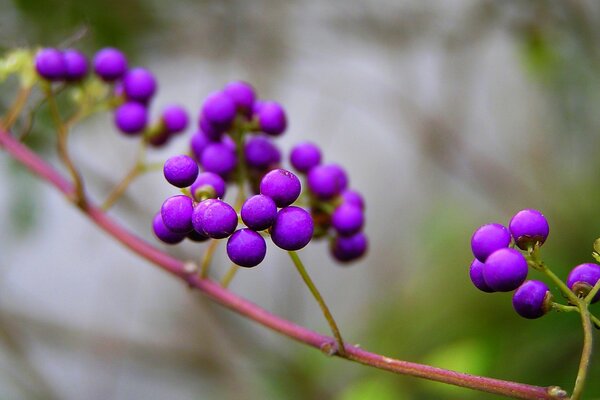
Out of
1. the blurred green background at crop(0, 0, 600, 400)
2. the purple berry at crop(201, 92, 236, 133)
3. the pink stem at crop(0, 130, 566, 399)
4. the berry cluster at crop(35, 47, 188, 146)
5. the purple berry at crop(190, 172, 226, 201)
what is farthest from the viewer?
the blurred green background at crop(0, 0, 600, 400)

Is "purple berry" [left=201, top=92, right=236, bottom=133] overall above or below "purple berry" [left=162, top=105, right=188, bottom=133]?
above

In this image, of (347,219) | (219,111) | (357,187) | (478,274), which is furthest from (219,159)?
(357,187)

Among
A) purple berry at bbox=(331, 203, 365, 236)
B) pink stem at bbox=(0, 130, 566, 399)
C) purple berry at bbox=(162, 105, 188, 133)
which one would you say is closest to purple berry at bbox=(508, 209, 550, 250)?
pink stem at bbox=(0, 130, 566, 399)

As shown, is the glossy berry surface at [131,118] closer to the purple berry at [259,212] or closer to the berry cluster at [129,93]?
the berry cluster at [129,93]

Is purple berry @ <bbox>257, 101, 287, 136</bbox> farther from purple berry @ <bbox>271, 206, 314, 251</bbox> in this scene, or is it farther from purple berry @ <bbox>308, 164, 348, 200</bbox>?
purple berry @ <bbox>271, 206, 314, 251</bbox>

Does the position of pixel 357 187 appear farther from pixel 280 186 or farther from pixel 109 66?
pixel 280 186

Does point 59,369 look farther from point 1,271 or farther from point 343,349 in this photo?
point 343,349

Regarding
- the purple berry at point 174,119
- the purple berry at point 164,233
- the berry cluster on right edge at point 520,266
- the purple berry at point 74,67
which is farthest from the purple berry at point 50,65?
the berry cluster on right edge at point 520,266
